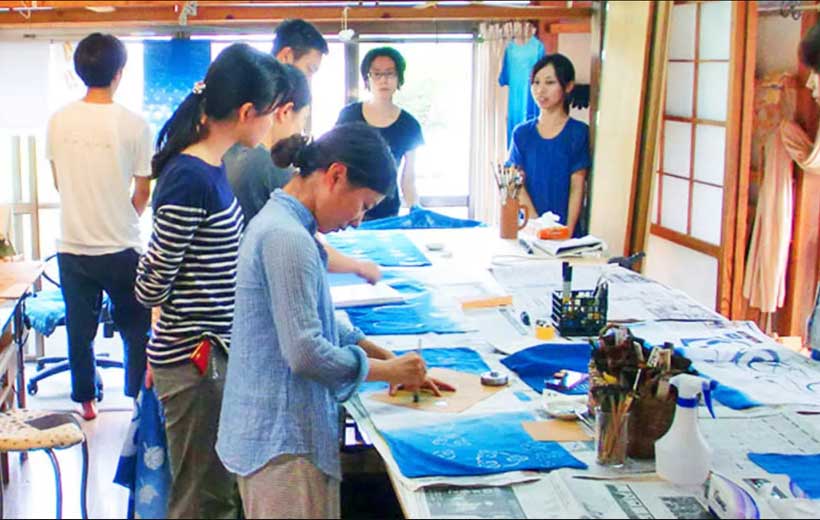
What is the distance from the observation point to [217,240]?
1917 mm

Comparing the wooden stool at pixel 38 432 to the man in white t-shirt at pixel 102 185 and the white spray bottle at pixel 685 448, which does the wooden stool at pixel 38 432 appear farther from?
Answer: the white spray bottle at pixel 685 448

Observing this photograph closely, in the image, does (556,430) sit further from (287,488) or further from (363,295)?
(363,295)

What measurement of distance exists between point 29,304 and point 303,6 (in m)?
2.01

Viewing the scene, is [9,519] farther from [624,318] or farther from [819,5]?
[819,5]

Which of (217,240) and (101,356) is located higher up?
(217,240)

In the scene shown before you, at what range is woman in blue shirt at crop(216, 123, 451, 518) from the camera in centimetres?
146

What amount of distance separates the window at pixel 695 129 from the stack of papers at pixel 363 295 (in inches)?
83.6

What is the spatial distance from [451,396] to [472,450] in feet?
0.96

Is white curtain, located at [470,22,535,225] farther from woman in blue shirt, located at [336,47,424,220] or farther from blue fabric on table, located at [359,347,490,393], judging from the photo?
blue fabric on table, located at [359,347,490,393]

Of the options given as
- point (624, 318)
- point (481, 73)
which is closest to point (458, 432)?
point (624, 318)

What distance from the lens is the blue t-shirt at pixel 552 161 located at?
394cm

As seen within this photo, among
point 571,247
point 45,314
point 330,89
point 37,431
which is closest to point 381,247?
point 571,247

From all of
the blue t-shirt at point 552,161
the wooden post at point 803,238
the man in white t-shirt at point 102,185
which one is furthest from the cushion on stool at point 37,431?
the wooden post at point 803,238

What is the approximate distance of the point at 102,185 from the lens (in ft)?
11.4
